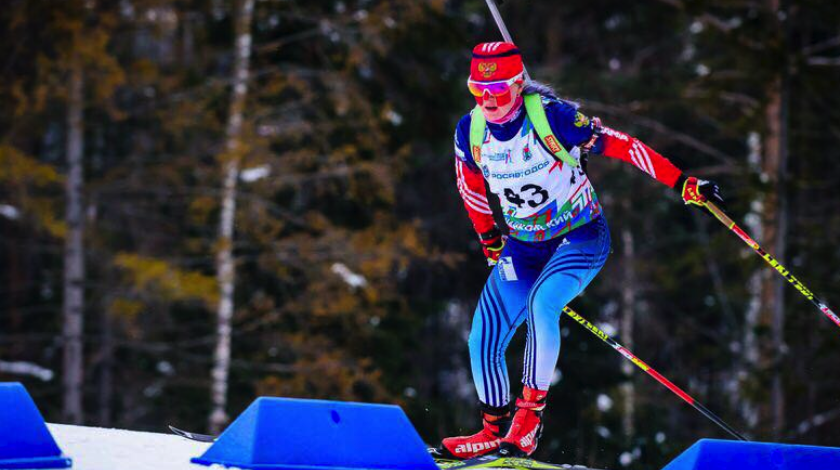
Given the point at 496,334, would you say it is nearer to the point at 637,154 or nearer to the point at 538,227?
the point at 538,227

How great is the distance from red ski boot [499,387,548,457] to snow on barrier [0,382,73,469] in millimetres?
2092

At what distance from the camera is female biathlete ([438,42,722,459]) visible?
6.47 metres

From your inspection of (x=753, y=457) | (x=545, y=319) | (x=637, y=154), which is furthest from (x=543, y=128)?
(x=753, y=457)

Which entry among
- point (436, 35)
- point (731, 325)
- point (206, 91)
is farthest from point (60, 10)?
point (731, 325)

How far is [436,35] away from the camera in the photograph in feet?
61.3

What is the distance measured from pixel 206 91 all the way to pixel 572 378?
782cm

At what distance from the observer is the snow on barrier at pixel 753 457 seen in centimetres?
568

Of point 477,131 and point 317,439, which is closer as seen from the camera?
point 317,439

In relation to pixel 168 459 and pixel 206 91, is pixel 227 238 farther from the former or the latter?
pixel 168 459

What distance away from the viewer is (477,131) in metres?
6.62

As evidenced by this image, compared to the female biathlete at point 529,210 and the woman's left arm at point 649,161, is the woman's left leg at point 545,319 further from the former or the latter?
the woman's left arm at point 649,161

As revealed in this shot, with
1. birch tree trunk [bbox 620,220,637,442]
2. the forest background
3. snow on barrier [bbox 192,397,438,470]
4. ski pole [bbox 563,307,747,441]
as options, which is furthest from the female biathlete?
birch tree trunk [bbox 620,220,637,442]

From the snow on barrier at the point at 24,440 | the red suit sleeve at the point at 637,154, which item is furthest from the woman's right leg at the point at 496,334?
the snow on barrier at the point at 24,440

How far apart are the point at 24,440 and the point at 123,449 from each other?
60 centimetres
